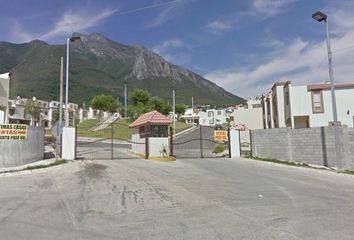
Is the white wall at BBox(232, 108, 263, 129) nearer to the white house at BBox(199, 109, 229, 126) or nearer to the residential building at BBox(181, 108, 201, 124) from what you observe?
the white house at BBox(199, 109, 229, 126)

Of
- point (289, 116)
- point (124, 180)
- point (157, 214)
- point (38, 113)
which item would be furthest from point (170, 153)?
point (38, 113)

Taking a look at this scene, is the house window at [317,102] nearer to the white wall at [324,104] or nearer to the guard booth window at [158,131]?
the white wall at [324,104]

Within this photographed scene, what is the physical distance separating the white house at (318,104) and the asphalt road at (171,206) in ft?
78.2

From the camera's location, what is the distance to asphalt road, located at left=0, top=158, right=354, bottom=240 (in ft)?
23.7

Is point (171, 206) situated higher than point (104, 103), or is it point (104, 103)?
point (104, 103)

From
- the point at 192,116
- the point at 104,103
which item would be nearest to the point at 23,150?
the point at 104,103

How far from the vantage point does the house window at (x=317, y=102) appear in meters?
38.3

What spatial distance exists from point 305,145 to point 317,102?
1905cm

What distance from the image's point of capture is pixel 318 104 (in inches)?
1516

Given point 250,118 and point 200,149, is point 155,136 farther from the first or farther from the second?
point 250,118

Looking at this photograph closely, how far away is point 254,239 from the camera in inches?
263

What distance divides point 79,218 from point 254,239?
396 cm

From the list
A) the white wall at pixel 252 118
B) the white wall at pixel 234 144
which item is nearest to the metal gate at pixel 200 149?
the white wall at pixel 234 144

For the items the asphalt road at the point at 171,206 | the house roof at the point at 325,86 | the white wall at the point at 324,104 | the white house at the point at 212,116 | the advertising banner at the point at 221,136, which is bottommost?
the asphalt road at the point at 171,206
